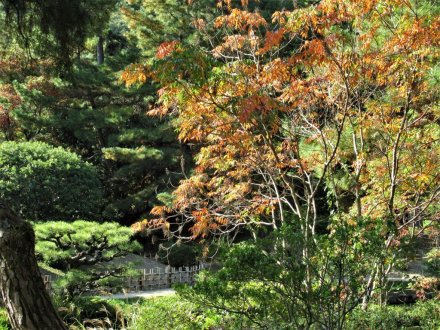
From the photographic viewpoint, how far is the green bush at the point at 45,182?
485 inches

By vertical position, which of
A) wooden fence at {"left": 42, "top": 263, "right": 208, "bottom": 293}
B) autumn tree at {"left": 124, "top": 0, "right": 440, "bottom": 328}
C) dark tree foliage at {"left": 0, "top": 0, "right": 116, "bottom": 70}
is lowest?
wooden fence at {"left": 42, "top": 263, "right": 208, "bottom": 293}

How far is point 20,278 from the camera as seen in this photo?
3682 millimetres

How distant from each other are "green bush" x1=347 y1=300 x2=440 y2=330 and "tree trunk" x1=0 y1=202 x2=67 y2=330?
10.3 feet

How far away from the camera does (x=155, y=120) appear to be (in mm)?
16094

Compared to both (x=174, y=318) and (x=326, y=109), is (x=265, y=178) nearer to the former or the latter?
(x=326, y=109)

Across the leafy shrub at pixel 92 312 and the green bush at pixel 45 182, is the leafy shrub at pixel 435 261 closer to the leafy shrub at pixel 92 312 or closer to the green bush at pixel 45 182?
the leafy shrub at pixel 92 312

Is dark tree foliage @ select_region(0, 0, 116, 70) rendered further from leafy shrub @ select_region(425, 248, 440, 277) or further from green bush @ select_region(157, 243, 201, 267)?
green bush @ select_region(157, 243, 201, 267)

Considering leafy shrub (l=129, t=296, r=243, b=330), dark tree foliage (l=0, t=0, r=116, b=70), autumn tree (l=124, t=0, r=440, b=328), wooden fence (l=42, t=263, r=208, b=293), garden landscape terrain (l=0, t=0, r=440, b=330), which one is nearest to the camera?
garden landscape terrain (l=0, t=0, r=440, b=330)

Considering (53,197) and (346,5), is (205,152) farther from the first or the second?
(53,197)

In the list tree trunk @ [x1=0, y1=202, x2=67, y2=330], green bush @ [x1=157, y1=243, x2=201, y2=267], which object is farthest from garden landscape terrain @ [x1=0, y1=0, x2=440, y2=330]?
green bush @ [x1=157, y1=243, x2=201, y2=267]

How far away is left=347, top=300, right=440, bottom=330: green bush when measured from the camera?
19.2 feet

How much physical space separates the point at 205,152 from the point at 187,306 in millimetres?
1854

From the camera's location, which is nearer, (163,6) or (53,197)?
(53,197)

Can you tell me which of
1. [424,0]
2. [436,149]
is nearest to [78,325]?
[436,149]
